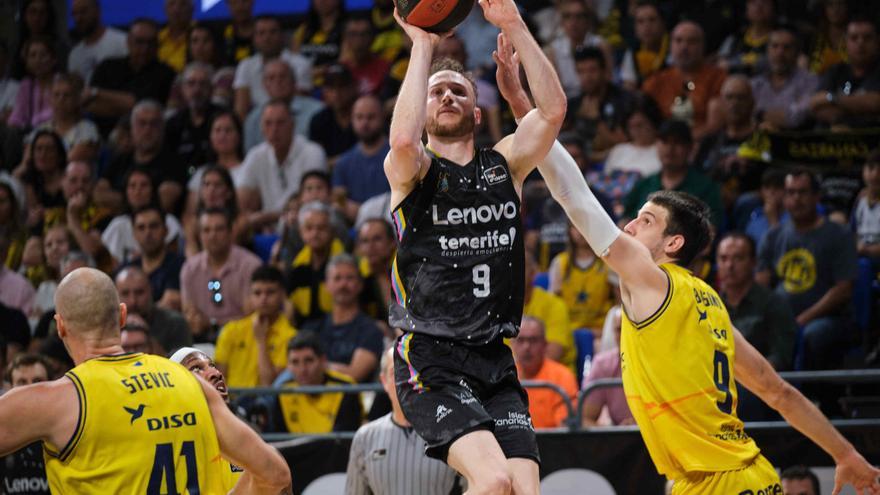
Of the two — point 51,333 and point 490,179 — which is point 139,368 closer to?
point 490,179

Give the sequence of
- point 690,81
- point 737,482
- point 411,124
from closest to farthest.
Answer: point 411,124 → point 737,482 → point 690,81

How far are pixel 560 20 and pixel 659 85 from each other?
160cm

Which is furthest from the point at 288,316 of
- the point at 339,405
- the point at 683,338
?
the point at 683,338

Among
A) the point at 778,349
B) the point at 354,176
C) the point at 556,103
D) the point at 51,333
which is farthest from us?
the point at 354,176

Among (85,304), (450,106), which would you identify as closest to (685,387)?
(450,106)

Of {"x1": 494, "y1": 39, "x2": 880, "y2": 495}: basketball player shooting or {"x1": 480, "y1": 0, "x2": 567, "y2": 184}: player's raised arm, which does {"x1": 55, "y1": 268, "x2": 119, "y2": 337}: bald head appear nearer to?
{"x1": 480, "y1": 0, "x2": 567, "y2": 184}: player's raised arm

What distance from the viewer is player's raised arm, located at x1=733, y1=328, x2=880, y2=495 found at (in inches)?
258

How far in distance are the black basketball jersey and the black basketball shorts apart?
8 cm

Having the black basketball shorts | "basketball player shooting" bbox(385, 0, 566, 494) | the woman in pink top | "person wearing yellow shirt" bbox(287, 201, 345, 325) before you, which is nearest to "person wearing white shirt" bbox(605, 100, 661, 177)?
"person wearing yellow shirt" bbox(287, 201, 345, 325)

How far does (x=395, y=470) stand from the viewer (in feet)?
26.9

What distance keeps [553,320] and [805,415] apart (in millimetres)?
4403

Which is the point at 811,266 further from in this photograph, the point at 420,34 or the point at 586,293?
the point at 420,34

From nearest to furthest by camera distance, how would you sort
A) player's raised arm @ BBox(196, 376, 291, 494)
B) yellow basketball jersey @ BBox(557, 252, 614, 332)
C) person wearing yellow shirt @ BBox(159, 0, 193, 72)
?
player's raised arm @ BBox(196, 376, 291, 494) → yellow basketball jersey @ BBox(557, 252, 614, 332) → person wearing yellow shirt @ BBox(159, 0, 193, 72)

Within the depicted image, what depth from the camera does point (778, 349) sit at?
9.93 metres
